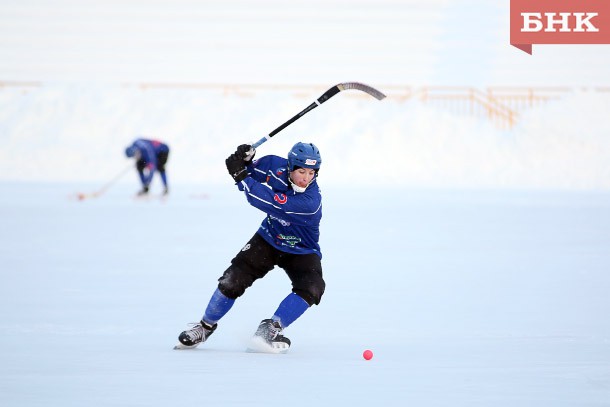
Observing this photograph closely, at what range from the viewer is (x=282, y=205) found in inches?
173

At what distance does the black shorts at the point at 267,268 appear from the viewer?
4504 millimetres

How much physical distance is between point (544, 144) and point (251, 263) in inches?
695

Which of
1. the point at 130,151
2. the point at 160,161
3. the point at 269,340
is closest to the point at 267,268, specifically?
the point at 269,340

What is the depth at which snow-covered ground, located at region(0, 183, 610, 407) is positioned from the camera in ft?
11.9

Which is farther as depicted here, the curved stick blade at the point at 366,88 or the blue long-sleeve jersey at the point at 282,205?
the curved stick blade at the point at 366,88

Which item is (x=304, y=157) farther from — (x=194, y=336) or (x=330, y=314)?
(x=330, y=314)

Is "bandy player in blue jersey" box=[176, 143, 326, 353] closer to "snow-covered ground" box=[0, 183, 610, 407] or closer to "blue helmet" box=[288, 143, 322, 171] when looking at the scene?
"blue helmet" box=[288, 143, 322, 171]

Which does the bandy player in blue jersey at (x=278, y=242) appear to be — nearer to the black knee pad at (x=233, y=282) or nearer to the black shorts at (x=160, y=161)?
the black knee pad at (x=233, y=282)

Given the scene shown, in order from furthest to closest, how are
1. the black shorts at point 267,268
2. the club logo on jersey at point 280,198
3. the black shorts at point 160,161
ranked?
the black shorts at point 160,161 → the black shorts at point 267,268 → the club logo on jersey at point 280,198

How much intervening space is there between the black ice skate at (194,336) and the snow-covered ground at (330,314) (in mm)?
67

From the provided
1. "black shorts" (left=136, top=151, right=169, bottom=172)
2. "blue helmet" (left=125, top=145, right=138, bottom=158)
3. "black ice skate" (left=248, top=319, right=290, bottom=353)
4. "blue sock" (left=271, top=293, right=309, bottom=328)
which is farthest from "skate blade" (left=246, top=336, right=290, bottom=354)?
"black shorts" (left=136, top=151, right=169, bottom=172)

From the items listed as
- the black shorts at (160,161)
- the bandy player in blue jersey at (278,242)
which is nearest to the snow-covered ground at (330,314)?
the bandy player in blue jersey at (278,242)

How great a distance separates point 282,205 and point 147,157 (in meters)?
9.64

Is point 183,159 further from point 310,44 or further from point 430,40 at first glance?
point 430,40
